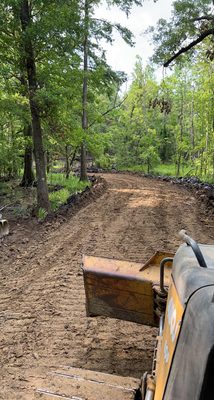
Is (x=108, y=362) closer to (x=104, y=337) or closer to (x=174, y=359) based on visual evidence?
(x=104, y=337)

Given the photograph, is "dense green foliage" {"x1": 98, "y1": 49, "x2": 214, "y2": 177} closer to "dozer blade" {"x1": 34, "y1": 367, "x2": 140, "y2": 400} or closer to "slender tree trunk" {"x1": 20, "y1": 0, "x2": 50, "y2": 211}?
"slender tree trunk" {"x1": 20, "y1": 0, "x2": 50, "y2": 211}

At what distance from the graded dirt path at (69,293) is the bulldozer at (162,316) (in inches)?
22.0

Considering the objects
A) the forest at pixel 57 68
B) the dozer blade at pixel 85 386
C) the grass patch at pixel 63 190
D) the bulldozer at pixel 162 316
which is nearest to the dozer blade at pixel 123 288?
the bulldozer at pixel 162 316

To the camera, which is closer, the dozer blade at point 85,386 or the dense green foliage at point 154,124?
the dozer blade at point 85,386

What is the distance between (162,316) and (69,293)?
9.05ft

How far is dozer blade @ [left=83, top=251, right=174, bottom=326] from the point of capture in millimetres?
3369

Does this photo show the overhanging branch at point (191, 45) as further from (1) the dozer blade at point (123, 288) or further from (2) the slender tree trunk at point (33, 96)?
(1) the dozer blade at point (123, 288)

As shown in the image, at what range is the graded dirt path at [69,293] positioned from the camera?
3.85 metres

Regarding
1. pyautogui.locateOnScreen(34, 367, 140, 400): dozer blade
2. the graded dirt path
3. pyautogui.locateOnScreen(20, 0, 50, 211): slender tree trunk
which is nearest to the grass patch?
pyautogui.locateOnScreen(20, 0, 50, 211): slender tree trunk

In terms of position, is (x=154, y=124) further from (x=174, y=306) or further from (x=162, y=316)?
(x=174, y=306)

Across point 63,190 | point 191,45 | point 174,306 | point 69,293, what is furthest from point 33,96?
point 174,306

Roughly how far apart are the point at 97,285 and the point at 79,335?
1.20 m

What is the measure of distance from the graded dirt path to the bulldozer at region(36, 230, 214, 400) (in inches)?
22.0

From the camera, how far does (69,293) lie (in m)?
5.60
